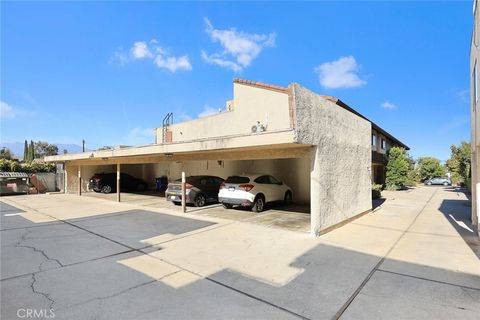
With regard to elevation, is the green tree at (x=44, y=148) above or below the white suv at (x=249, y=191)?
above

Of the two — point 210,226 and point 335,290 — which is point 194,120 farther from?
point 335,290

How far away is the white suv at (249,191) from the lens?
1077 centimetres

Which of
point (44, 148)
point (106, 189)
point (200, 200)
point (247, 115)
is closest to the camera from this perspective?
point (200, 200)

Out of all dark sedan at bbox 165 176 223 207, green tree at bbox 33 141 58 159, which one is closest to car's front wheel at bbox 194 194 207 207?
dark sedan at bbox 165 176 223 207

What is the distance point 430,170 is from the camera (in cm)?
A: 4331

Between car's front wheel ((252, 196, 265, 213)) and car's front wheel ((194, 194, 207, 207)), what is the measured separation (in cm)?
290

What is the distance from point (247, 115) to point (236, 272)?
1189 centimetres

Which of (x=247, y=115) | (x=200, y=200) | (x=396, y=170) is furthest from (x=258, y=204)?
(x=396, y=170)

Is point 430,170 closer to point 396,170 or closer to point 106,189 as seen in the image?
point 396,170

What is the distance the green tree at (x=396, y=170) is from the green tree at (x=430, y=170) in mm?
22081

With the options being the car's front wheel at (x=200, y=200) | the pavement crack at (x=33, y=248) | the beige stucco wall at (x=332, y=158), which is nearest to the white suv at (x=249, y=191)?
the car's front wheel at (x=200, y=200)

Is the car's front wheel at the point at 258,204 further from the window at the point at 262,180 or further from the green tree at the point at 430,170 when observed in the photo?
the green tree at the point at 430,170

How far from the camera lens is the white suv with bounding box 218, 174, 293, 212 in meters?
10.8

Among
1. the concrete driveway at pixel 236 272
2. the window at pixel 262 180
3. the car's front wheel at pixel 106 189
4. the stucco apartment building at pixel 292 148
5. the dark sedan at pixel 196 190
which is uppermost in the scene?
the stucco apartment building at pixel 292 148
